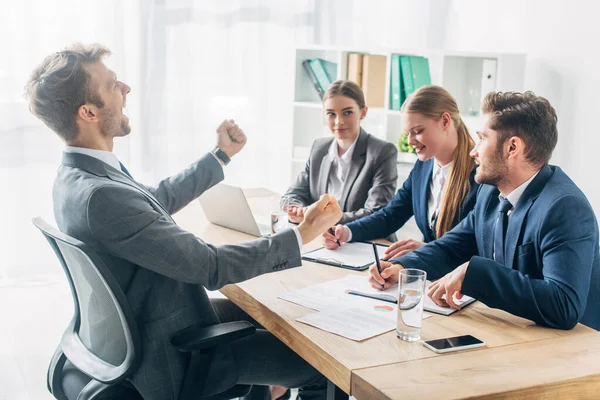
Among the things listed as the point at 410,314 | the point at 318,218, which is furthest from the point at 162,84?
the point at 410,314

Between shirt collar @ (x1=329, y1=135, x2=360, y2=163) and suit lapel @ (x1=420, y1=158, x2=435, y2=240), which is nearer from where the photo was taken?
suit lapel @ (x1=420, y1=158, x2=435, y2=240)

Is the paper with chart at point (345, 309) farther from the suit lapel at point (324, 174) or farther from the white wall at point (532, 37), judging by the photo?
the white wall at point (532, 37)

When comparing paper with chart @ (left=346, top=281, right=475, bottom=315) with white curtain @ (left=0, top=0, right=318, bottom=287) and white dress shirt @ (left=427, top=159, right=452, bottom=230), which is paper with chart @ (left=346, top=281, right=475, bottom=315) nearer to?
white dress shirt @ (left=427, top=159, right=452, bottom=230)

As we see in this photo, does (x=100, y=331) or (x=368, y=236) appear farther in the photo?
(x=368, y=236)

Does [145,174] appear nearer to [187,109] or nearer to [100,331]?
[187,109]

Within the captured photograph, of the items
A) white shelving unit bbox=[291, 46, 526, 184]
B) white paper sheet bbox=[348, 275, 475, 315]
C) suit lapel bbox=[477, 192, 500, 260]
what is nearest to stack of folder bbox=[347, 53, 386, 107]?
white shelving unit bbox=[291, 46, 526, 184]

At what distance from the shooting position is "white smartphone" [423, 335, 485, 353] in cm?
150

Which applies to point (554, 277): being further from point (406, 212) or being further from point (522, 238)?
point (406, 212)

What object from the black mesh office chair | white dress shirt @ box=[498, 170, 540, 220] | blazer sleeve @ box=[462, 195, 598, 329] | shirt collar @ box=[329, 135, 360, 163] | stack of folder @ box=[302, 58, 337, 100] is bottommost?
the black mesh office chair

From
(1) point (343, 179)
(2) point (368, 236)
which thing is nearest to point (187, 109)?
(1) point (343, 179)

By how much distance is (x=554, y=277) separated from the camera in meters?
1.66

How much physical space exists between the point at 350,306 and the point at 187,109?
2.59 m

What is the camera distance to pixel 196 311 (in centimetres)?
178

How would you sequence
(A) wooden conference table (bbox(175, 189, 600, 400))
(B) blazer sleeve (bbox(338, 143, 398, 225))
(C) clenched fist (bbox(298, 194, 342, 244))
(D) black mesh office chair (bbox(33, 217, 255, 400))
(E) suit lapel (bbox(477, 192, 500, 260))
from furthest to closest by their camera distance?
(B) blazer sleeve (bbox(338, 143, 398, 225))
(E) suit lapel (bbox(477, 192, 500, 260))
(C) clenched fist (bbox(298, 194, 342, 244))
(D) black mesh office chair (bbox(33, 217, 255, 400))
(A) wooden conference table (bbox(175, 189, 600, 400))
